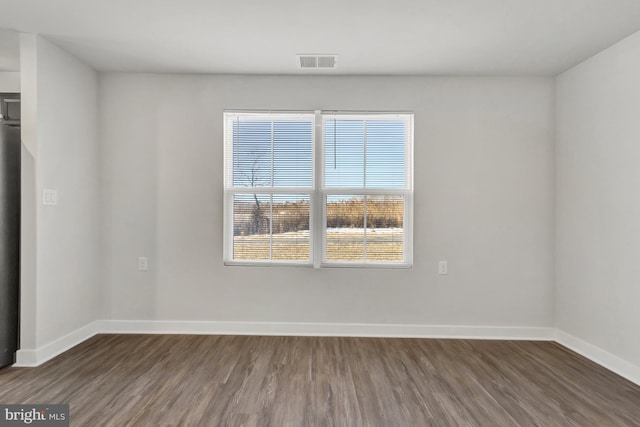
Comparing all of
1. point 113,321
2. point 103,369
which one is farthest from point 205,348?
point 113,321

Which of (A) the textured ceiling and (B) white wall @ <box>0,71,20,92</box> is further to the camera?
(B) white wall @ <box>0,71,20,92</box>

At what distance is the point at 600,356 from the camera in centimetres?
313

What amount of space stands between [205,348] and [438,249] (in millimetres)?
2388

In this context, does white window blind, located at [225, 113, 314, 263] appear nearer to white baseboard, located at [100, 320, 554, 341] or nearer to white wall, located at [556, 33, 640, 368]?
white baseboard, located at [100, 320, 554, 341]

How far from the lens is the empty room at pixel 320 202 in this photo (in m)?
2.80

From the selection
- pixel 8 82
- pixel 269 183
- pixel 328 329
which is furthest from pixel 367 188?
pixel 8 82

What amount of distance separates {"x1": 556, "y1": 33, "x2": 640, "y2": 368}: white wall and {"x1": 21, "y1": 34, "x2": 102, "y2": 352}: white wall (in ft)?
14.9

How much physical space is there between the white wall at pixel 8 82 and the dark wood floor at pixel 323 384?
8.72 ft

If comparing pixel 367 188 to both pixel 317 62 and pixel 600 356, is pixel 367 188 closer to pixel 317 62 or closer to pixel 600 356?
pixel 317 62

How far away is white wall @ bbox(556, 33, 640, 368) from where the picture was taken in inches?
113

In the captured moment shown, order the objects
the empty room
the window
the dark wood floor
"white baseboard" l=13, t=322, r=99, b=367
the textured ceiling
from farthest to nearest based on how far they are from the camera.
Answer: the window → "white baseboard" l=13, t=322, r=99, b=367 → the empty room → the textured ceiling → the dark wood floor

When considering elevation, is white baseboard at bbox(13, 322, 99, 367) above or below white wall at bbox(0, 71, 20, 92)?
below

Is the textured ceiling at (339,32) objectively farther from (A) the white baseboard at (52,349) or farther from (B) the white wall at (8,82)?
(A) the white baseboard at (52,349)

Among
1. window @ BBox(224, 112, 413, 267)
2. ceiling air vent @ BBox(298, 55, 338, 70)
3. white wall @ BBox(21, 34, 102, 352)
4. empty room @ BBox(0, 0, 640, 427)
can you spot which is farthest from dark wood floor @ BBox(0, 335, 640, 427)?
ceiling air vent @ BBox(298, 55, 338, 70)
